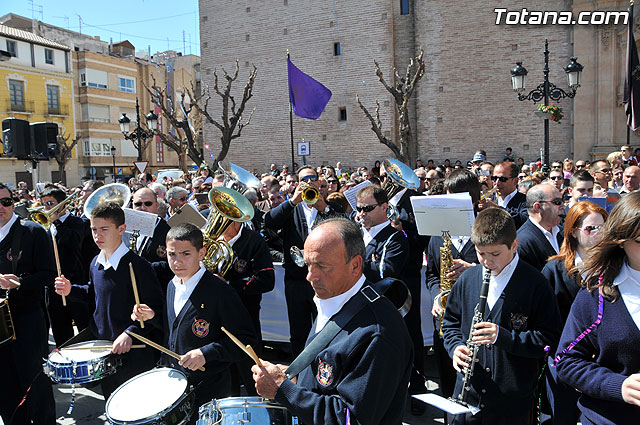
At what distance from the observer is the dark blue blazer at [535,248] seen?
3.72 meters

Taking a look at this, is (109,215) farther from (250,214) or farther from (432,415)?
(432,415)

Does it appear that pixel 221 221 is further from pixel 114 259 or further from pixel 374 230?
pixel 374 230

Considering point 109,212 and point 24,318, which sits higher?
point 109,212

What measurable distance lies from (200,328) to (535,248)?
2.52 meters

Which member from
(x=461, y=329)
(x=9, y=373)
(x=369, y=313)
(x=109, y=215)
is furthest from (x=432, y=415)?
(x=9, y=373)

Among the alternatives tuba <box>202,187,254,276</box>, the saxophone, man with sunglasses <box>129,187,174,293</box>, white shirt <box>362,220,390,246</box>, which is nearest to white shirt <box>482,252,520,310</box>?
the saxophone

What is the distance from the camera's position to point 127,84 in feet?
A: 150

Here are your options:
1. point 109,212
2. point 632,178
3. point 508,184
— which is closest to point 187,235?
point 109,212

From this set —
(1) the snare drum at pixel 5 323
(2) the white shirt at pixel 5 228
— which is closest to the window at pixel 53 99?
(2) the white shirt at pixel 5 228

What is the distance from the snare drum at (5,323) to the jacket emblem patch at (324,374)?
9.77 feet

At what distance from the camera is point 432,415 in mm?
4477

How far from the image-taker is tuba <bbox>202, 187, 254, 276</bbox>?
3971 millimetres

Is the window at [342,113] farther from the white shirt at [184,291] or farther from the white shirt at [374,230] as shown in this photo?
the white shirt at [184,291]

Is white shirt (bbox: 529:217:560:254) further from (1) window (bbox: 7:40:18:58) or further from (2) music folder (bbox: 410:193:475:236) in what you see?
(1) window (bbox: 7:40:18:58)
